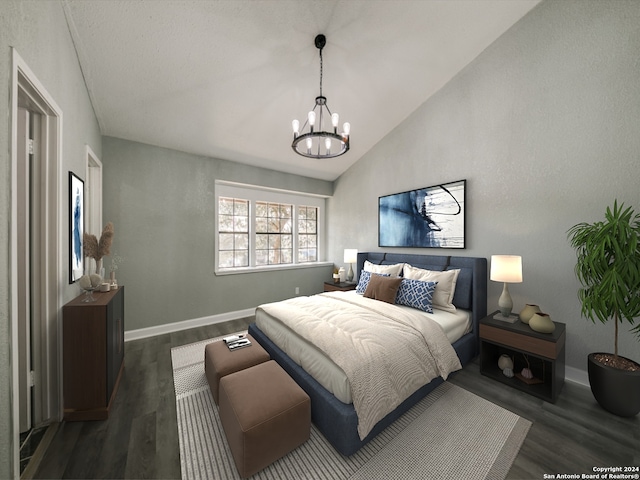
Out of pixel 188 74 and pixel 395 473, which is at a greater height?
pixel 188 74

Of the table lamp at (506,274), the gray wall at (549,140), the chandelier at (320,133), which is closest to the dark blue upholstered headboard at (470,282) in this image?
the gray wall at (549,140)

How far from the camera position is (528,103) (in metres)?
2.49

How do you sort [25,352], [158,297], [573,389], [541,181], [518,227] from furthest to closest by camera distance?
[158,297]
[518,227]
[541,181]
[573,389]
[25,352]

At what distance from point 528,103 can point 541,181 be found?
0.84 m

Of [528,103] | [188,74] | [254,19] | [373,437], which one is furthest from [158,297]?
[528,103]

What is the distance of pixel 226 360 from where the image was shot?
1.98 meters

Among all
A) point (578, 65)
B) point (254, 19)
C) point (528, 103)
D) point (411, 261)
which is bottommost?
point (411, 261)

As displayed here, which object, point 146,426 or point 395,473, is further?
point 146,426

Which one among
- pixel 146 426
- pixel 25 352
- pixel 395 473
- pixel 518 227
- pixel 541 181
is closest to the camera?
pixel 395 473

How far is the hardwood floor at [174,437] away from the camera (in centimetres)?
140

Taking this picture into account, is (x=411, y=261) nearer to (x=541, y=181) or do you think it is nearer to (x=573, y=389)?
(x=541, y=181)

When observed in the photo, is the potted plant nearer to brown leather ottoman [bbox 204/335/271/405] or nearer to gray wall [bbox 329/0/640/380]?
gray wall [bbox 329/0/640/380]

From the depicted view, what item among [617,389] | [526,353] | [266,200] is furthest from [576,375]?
[266,200]

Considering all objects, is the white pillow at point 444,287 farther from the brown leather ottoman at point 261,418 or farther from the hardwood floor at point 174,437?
the brown leather ottoman at point 261,418
